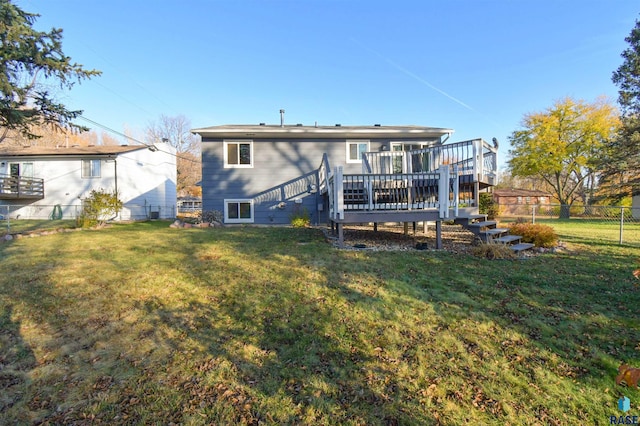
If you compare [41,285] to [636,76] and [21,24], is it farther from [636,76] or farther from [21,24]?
[636,76]

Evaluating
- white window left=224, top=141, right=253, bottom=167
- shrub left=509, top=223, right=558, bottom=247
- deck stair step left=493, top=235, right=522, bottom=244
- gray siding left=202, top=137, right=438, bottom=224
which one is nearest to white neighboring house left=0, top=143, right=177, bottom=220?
gray siding left=202, top=137, right=438, bottom=224

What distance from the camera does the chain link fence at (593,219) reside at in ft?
30.5

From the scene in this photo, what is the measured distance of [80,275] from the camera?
16.0 feet

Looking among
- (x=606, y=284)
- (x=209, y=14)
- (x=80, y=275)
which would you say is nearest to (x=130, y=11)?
(x=209, y=14)

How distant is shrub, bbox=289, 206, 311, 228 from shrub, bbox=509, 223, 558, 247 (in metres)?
7.49

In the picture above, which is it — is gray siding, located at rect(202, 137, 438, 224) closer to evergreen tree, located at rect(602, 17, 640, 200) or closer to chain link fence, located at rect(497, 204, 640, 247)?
chain link fence, located at rect(497, 204, 640, 247)

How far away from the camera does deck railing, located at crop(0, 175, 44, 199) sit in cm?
1809

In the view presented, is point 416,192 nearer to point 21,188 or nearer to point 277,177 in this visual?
point 277,177

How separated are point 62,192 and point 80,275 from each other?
19387 mm

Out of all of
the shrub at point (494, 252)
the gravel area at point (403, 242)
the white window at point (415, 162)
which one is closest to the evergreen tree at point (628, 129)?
the white window at point (415, 162)

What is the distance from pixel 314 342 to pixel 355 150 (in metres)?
11.3

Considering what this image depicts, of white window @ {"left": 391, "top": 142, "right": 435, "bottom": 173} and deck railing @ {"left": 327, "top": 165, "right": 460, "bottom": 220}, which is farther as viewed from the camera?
white window @ {"left": 391, "top": 142, "right": 435, "bottom": 173}

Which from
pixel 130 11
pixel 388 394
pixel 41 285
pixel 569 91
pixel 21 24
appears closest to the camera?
pixel 388 394

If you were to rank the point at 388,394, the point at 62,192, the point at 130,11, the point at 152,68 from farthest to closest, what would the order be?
the point at 62,192 < the point at 152,68 < the point at 130,11 < the point at 388,394
